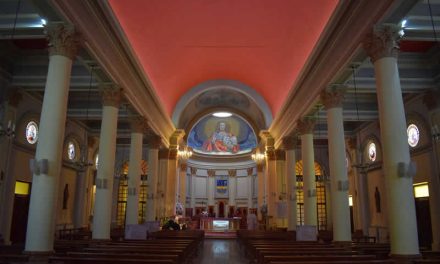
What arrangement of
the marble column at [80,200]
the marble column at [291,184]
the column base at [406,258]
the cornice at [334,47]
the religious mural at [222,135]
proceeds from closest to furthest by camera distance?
the column base at [406,258] → the cornice at [334,47] → the marble column at [291,184] → the marble column at [80,200] → the religious mural at [222,135]

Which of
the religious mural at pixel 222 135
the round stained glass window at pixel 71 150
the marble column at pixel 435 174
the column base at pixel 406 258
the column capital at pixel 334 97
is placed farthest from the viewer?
the religious mural at pixel 222 135

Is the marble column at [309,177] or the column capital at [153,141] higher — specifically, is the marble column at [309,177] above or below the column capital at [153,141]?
below

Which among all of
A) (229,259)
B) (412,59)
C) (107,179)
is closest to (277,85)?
(412,59)

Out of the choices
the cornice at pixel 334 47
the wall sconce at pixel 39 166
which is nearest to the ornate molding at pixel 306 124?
the cornice at pixel 334 47

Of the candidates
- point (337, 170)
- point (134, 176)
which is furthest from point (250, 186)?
point (337, 170)

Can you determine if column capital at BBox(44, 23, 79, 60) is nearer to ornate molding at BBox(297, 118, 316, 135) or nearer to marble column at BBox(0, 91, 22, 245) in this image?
marble column at BBox(0, 91, 22, 245)

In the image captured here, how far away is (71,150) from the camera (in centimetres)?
1755

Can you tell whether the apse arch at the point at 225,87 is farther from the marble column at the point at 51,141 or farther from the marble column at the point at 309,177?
the marble column at the point at 51,141

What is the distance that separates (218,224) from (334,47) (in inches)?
733

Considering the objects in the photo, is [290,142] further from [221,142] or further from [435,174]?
[221,142]

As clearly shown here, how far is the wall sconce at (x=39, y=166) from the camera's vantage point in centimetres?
659

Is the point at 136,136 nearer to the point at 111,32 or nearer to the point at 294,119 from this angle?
the point at 111,32

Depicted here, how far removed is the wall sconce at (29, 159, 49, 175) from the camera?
21.6 feet

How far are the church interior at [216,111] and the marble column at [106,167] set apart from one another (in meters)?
0.04
